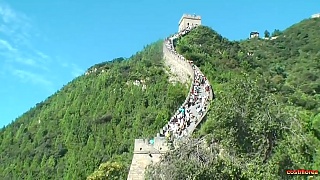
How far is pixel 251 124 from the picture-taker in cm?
1889

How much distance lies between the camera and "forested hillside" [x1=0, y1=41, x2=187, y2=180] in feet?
163

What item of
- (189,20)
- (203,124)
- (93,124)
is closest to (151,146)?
(203,124)

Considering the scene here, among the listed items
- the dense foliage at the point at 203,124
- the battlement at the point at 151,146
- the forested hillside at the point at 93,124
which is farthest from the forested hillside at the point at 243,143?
the forested hillside at the point at 93,124

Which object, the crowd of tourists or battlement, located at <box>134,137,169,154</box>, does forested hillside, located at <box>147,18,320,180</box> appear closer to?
the crowd of tourists

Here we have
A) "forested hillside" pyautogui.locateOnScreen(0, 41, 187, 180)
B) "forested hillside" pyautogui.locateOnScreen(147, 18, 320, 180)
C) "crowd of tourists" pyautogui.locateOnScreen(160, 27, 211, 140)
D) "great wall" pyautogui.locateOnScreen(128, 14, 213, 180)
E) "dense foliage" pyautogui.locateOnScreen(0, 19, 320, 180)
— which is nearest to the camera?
"forested hillside" pyautogui.locateOnScreen(147, 18, 320, 180)

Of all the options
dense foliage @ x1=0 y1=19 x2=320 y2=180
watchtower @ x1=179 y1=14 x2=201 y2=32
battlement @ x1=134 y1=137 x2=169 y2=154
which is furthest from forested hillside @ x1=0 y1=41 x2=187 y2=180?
battlement @ x1=134 y1=137 x2=169 y2=154

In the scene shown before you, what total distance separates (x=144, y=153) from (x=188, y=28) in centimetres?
5447

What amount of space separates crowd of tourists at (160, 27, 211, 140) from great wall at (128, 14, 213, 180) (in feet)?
0.82

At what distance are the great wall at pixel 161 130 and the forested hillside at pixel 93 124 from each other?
1.44 metres

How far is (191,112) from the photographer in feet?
99.4

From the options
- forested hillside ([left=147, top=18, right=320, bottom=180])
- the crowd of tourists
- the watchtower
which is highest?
the watchtower

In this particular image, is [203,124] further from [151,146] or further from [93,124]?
[93,124]

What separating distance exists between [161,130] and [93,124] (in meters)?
30.9

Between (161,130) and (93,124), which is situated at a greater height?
(93,124)
